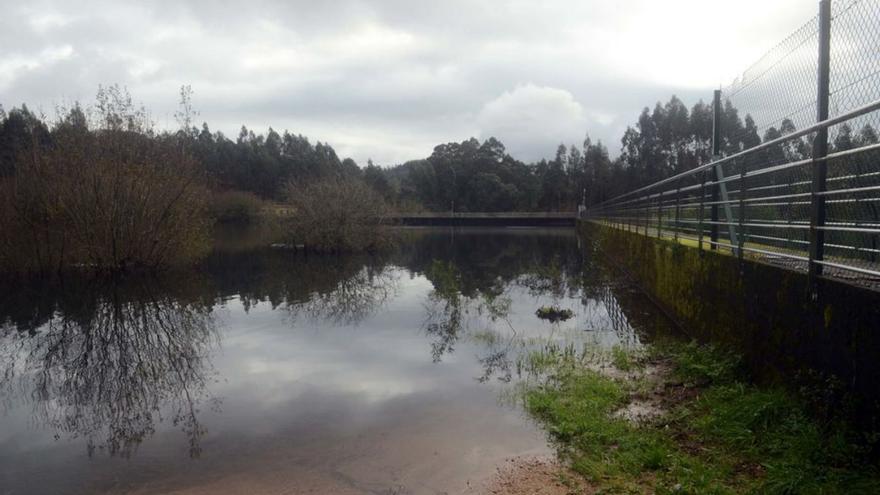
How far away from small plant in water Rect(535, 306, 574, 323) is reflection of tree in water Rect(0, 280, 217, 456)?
18.0 feet

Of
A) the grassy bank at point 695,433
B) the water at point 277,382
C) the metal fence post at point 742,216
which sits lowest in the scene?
the water at point 277,382

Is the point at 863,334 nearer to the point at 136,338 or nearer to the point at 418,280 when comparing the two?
the point at 136,338

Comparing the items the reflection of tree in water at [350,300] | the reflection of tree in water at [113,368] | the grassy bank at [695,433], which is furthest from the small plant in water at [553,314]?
the reflection of tree in water at [113,368]

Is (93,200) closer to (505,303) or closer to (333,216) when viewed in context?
(333,216)

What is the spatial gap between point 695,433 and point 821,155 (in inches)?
84.9

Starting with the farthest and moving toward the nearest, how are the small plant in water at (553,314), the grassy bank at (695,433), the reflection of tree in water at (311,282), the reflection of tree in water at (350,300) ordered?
the reflection of tree in water at (311,282) < the reflection of tree in water at (350,300) < the small plant in water at (553,314) < the grassy bank at (695,433)

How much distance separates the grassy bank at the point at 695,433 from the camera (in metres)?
3.25

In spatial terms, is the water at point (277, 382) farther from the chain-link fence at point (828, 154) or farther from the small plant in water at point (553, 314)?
the chain-link fence at point (828, 154)

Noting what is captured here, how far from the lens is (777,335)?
4453mm

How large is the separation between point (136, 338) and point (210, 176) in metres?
15.5

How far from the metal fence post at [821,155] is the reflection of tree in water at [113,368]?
4998 millimetres

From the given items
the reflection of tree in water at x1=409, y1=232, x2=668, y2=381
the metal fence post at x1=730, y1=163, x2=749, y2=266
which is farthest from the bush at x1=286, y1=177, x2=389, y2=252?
the metal fence post at x1=730, y1=163, x2=749, y2=266

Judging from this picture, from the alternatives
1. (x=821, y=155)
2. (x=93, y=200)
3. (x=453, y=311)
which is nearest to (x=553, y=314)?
(x=453, y=311)

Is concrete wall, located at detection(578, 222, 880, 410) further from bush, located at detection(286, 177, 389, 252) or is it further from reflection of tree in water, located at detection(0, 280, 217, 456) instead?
bush, located at detection(286, 177, 389, 252)
